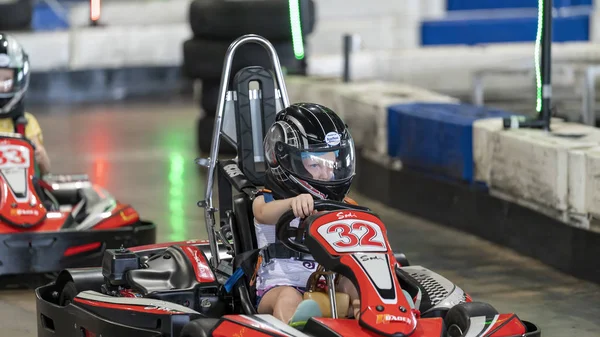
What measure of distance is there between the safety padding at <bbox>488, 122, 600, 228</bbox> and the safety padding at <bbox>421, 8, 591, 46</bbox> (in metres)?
10.4

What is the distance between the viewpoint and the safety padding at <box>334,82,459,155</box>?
739 centimetres

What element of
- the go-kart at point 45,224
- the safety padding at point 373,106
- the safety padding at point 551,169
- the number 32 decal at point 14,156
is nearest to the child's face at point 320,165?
the go-kart at point 45,224

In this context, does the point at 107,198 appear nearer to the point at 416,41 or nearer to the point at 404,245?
the point at 404,245

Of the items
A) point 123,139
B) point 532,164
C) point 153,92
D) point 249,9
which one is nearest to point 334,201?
point 532,164

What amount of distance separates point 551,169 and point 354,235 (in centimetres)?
220

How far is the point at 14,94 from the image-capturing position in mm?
5898

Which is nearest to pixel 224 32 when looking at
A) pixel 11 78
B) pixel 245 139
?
pixel 11 78

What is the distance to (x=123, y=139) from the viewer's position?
10.4m

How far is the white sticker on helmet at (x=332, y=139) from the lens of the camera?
12.3 ft

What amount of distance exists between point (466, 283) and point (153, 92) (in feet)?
31.7

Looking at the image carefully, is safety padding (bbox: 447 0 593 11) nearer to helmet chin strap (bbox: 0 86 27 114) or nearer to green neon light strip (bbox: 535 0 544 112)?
green neon light strip (bbox: 535 0 544 112)

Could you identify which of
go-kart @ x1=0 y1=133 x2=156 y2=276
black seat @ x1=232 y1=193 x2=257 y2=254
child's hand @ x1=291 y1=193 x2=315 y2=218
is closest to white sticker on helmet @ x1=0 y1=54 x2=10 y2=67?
go-kart @ x1=0 y1=133 x2=156 y2=276

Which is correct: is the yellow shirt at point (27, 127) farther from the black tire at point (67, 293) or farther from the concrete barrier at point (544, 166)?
the concrete barrier at point (544, 166)

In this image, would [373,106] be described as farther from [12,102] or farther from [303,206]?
[303,206]
